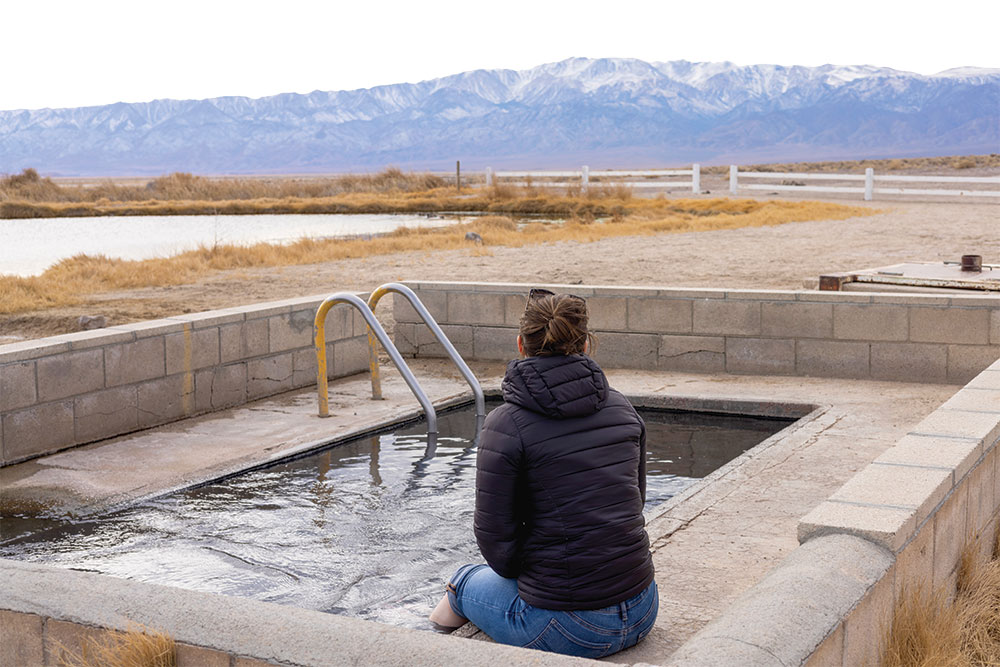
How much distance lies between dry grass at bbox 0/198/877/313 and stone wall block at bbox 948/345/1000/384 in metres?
12.5

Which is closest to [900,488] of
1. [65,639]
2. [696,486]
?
[696,486]

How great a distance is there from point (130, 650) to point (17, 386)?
4.57 meters

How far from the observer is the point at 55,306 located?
57.1 ft

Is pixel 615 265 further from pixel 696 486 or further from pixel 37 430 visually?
pixel 696 486

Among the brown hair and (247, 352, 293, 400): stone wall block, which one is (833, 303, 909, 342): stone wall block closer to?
(247, 352, 293, 400): stone wall block

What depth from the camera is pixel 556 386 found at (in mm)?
3820

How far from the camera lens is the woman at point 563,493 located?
12.6 ft

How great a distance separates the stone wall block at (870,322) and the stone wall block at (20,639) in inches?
287

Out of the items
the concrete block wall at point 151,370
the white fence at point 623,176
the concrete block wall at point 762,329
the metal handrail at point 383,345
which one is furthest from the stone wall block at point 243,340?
the white fence at point 623,176

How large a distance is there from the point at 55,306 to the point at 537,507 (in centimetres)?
1505

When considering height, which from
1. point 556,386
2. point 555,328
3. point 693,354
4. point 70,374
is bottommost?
point 693,354

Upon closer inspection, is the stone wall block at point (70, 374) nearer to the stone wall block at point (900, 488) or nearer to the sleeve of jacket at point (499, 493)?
the sleeve of jacket at point (499, 493)

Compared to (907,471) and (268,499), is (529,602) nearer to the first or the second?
(907,471)

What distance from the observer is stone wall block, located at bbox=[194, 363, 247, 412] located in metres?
9.03
